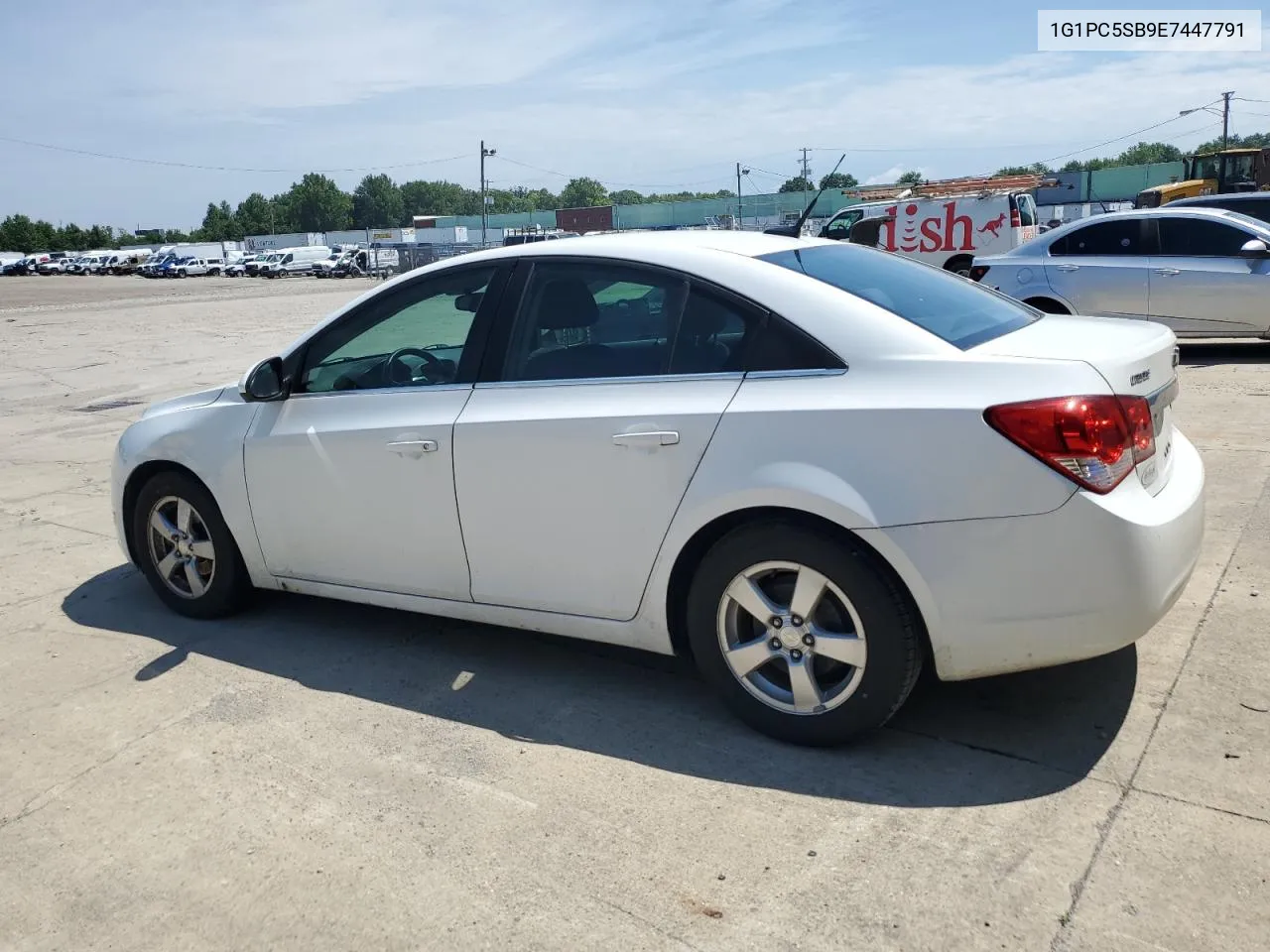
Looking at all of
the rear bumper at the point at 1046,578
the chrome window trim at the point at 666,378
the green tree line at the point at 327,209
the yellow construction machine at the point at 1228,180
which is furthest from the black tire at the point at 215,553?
the green tree line at the point at 327,209

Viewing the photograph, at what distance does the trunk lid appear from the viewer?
3.21 metres

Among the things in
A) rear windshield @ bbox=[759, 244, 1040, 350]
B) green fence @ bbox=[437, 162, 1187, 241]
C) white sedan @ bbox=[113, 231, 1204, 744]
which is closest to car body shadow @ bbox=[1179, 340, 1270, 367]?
rear windshield @ bbox=[759, 244, 1040, 350]

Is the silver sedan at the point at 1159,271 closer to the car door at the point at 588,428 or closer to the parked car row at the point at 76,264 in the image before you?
the car door at the point at 588,428

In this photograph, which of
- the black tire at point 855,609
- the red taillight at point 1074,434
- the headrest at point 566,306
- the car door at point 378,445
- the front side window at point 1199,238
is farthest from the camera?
the front side window at point 1199,238

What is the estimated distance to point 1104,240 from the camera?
11.4m

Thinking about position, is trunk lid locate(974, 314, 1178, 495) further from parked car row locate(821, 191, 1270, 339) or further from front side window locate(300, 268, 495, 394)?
parked car row locate(821, 191, 1270, 339)

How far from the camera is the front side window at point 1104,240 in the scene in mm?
11219

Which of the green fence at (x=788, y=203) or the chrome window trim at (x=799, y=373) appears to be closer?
the chrome window trim at (x=799, y=373)

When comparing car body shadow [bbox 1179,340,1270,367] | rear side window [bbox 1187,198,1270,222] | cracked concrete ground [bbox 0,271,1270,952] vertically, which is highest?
rear side window [bbox 1187,198,1270,222]

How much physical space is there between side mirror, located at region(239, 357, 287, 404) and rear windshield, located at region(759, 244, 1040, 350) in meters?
2.13

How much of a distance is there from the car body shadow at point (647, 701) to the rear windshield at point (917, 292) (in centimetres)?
125

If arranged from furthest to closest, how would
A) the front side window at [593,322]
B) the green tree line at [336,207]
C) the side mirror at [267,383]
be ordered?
the green tree line at [336,207] < the side mirror at [267,383] < the front side window at [593,322]

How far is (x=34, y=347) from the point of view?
20.1m

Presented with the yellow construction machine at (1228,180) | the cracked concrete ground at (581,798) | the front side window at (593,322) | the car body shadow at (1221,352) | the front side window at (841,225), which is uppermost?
the yellow construction machine at (1228,180)
